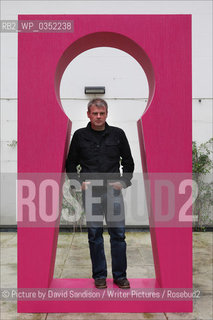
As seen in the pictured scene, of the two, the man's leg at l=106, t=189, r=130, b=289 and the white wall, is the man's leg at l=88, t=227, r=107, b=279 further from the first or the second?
the white wall

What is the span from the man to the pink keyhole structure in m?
0.16

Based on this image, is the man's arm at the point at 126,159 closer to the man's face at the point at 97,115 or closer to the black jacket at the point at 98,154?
the black jacket at the point at 98,154

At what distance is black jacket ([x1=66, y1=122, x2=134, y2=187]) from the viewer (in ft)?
10.2

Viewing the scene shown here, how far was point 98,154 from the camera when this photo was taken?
3094 mm

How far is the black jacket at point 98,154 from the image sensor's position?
310cm

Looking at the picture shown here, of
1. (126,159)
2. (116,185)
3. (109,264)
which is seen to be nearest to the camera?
(116,185)

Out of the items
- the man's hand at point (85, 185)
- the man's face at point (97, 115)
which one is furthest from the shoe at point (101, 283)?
the man's face at point (97, 115)

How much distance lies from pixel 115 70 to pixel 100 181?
393 cm

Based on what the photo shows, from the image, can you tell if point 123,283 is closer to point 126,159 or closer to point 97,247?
point 97,247

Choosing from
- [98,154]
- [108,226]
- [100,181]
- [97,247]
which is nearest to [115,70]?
[98,154]

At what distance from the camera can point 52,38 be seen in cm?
304

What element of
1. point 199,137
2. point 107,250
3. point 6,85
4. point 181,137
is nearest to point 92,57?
point 6,85

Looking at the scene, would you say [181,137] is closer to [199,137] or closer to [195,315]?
[195,315]

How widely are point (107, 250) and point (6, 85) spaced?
3.61 meters
